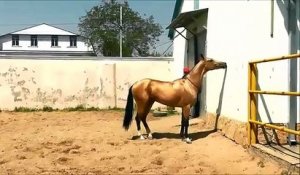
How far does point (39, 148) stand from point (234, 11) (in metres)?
5.06

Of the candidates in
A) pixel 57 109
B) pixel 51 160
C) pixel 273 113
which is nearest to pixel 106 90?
pixel 57 109

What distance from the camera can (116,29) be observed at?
5409 centimetres

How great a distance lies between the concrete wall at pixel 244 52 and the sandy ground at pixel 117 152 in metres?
0.81

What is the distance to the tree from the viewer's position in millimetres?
53438

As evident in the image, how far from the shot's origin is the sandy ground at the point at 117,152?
7.95 m

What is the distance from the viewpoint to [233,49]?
995 centimetres

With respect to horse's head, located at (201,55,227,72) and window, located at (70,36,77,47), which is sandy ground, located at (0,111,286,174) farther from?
window, located at (70,36,77,47)

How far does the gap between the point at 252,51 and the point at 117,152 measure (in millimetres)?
3333

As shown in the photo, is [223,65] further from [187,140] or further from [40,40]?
[40,40]

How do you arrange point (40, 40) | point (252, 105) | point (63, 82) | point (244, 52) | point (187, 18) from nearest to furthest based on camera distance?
point (252, 105) < point (244, 52) < point (187, 18) < point (63, 82) < point (40, 40)

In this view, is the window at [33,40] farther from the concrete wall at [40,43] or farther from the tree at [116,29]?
the tree at [116,29]

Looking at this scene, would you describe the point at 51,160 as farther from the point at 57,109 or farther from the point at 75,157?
the point at 57,109

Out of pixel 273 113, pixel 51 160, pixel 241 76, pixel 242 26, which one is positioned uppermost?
pixel 242 26

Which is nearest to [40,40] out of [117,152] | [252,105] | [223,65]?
[223,65]
